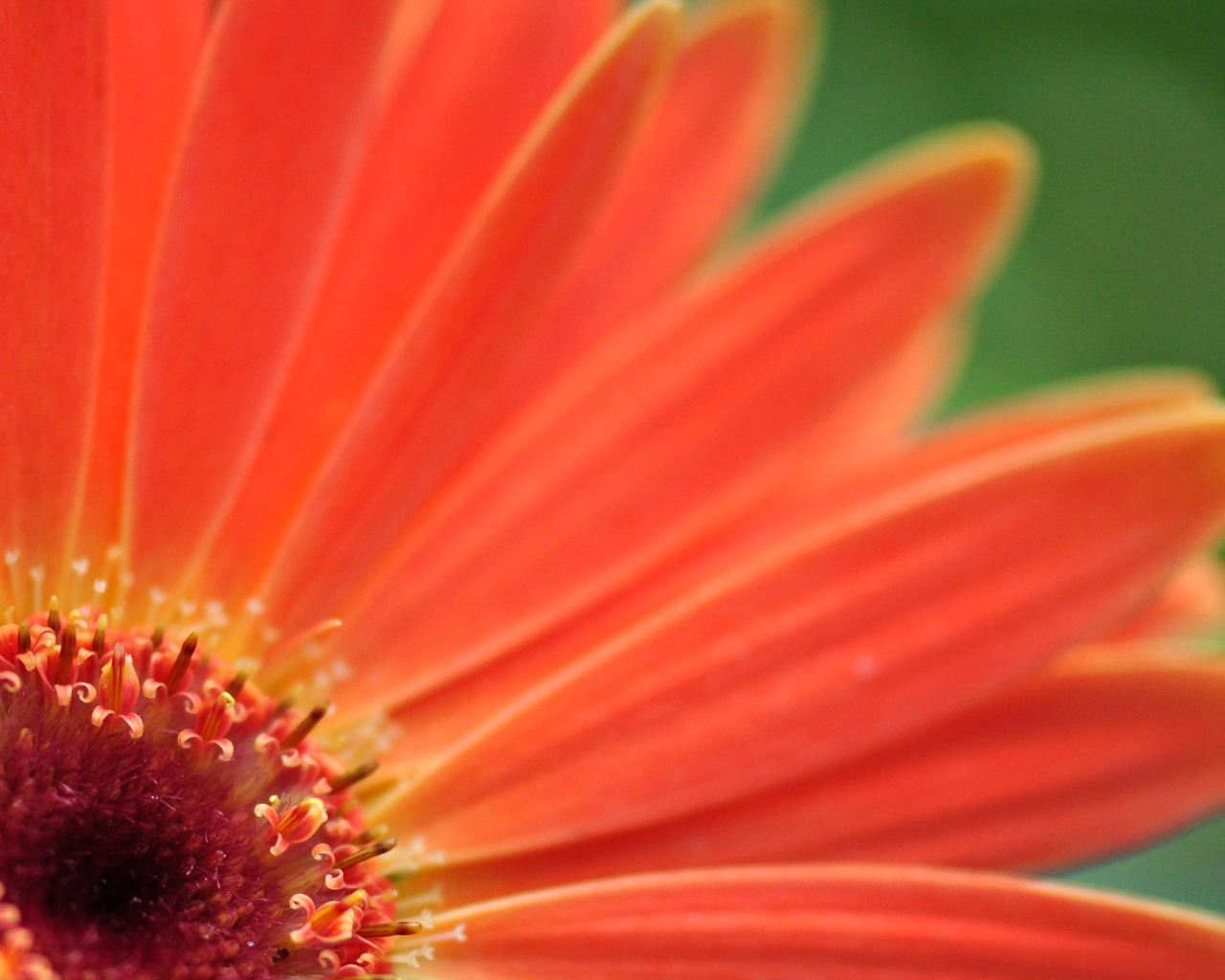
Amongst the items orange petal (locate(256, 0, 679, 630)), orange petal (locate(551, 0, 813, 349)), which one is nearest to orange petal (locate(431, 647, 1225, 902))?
orange petal (locate(256, 0, 679, 630))

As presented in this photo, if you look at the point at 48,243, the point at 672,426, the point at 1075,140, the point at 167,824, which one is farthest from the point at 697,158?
the point at 1075,140

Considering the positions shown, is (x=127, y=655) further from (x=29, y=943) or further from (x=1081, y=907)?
(x=1081, y=907)

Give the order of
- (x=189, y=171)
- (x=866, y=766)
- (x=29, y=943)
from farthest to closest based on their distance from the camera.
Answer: (x=866, y=766) < (x=189, y=171) < (x=29, y=943)

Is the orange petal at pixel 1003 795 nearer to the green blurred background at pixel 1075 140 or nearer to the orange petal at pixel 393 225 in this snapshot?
the orange petal at pixel 393 225

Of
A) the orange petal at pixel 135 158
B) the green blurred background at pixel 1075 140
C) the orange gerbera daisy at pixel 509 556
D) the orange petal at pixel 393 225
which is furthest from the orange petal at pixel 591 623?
the green blurred background at pixel 1075 140

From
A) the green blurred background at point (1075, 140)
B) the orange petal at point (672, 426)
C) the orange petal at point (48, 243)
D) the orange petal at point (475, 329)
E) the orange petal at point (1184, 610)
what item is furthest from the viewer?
the green blurred background at point (1075, 140)

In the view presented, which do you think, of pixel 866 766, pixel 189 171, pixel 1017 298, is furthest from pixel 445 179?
pixel 1017 298

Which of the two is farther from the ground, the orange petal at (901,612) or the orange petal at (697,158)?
the orange petal at (697,158)
